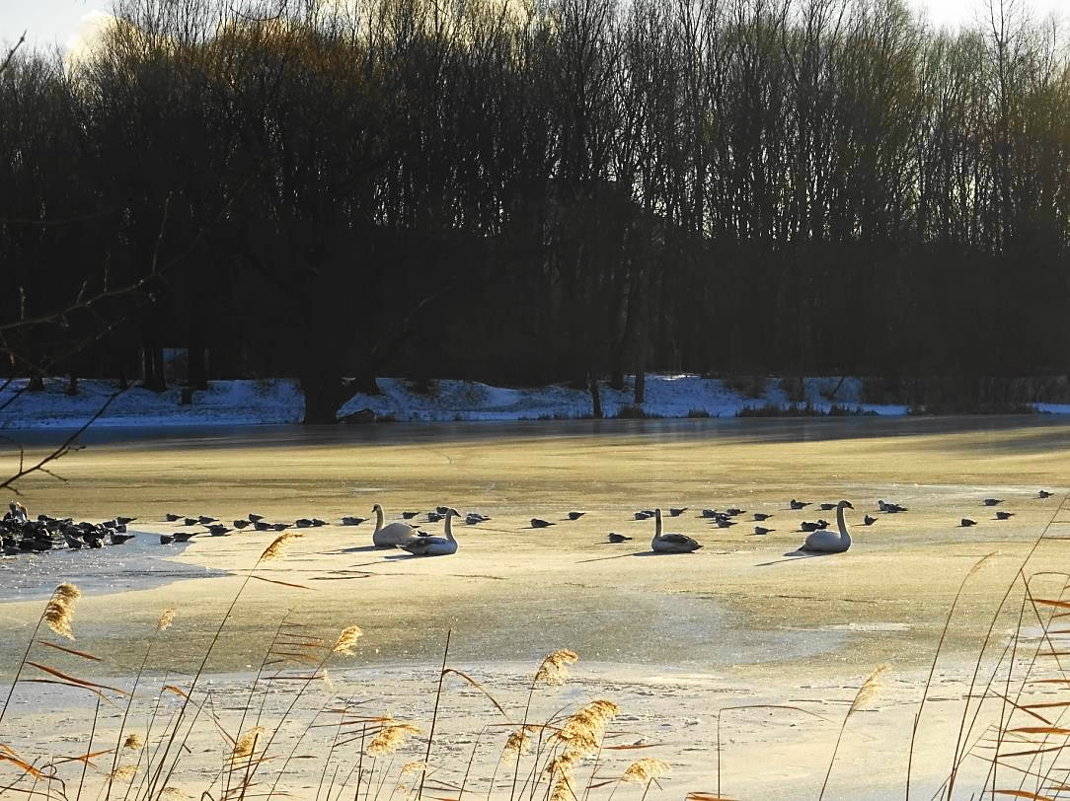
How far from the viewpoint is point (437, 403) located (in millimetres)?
48406

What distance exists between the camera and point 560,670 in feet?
12.6

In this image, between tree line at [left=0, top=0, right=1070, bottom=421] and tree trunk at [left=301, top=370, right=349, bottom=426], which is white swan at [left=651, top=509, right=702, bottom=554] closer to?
tree line at [left=0, top=0, right=1070, bottom=421]

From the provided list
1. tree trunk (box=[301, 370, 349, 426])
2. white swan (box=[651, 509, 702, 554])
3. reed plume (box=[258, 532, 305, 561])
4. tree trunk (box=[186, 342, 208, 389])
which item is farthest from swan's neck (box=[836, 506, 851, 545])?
tree trunk (box=[186, 342, 208, 389])

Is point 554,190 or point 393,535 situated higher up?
point 554,190

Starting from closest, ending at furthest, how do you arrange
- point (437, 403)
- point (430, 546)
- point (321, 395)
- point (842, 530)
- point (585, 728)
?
point (585, 728)
point (430, 546)
point (842, 530)
point (321, 395)
point (437, 403)

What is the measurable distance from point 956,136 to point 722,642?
173ft

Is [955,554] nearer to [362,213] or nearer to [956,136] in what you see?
[362,213]

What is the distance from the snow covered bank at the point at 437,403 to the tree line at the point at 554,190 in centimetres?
120

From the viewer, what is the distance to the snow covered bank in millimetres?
45344

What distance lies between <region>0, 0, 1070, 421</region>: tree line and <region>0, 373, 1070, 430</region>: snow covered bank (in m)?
1.20

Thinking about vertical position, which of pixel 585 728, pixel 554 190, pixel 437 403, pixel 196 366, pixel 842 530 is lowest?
pixel 842 530

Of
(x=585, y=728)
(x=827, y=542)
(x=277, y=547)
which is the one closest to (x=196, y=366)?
(x=827, y=542)

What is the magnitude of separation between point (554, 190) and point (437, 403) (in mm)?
7817

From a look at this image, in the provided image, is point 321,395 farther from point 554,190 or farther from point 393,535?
point 393,535
